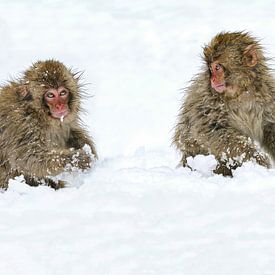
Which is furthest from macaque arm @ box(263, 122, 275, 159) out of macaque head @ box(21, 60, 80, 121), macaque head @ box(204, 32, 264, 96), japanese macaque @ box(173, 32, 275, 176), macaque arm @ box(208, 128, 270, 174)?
macaque head @ box(21, 60, 80, 121)

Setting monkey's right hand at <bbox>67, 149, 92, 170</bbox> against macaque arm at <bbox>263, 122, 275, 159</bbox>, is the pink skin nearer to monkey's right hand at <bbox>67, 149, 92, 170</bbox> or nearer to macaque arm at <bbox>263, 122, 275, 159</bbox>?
macaque arm at <bbox>263, 122, 275, 159</bbox>

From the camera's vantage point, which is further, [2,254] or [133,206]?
[133,206]

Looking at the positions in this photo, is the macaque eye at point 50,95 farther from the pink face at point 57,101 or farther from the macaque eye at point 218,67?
the macaque eye at point 218,67

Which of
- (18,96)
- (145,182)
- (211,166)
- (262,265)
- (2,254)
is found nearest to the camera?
(262,265)

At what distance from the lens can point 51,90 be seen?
5.45 metres

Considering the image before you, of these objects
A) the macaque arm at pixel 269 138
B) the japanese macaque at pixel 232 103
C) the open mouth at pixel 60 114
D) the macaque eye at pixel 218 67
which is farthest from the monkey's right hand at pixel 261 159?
the open mouth at pixel 60 114

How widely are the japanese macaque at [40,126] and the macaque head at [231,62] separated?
1111 mm

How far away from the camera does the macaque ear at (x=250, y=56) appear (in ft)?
17.7

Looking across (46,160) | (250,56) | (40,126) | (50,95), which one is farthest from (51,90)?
(250,56)

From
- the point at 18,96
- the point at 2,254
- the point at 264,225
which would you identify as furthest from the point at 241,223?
the point at 18,96

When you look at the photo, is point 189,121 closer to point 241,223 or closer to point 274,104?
point 274,104

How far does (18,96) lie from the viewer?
5688 mm

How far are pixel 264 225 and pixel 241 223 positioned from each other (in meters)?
0.14

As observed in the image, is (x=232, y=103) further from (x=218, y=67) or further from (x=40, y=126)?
Result: (x=40, y=126)
